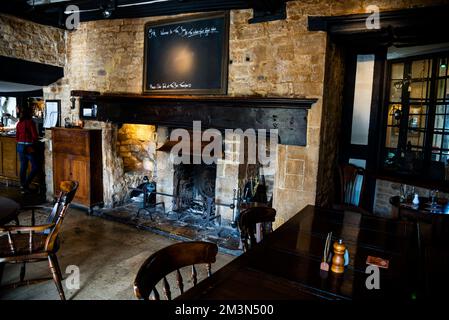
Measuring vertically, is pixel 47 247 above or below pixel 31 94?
below

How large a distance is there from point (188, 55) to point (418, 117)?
3013mm

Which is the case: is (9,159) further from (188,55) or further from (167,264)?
(167,264)

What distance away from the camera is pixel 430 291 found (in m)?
1.29

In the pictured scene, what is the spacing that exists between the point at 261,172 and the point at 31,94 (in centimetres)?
608

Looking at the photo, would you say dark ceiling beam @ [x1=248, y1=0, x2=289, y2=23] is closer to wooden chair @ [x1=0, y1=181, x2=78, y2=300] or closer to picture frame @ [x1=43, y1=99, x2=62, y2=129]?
wooden chair @ [x1=0, y1=181, x2=78, y2=300]

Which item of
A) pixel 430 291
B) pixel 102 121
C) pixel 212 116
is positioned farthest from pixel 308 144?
pixel 102 121

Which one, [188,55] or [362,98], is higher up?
[188,55]

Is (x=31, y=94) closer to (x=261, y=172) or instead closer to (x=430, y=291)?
(x=261, y=172)

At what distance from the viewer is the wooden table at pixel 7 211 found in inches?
98.4

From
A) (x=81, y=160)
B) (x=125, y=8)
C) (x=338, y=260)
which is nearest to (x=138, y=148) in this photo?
(x=81, y=160)

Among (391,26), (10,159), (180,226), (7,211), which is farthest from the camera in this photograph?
(10,159)

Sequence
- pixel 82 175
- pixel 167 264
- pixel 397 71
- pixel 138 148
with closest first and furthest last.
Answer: pixel 167 264
pixel 397 71
pixel 82 175
pixel 138 148

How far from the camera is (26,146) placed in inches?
232

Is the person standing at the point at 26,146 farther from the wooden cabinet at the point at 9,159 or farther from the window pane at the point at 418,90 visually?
the window pane at the point at 418,90
